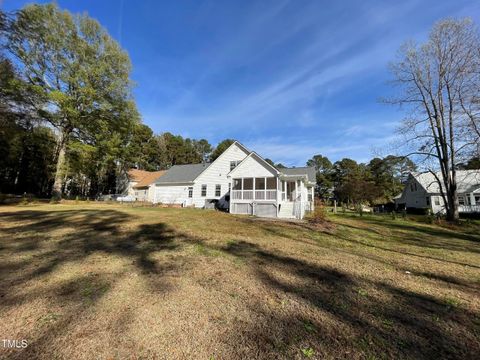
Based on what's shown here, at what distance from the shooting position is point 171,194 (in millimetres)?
28734

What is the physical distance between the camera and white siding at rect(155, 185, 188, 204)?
90.5 feet

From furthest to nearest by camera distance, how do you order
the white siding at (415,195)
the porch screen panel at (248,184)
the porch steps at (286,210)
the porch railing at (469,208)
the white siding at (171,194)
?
the white siding at (415,195)
the porch railing at (469,208)
the white siding at (171,194)
the porch screen panel at (248,184)
the porch steps at (286,210)

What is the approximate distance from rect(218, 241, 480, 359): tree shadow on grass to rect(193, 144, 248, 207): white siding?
68.2 feet

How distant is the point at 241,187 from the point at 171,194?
1157 centimetres

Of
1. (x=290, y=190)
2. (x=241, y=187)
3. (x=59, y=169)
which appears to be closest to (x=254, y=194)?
(x=241, y=187)

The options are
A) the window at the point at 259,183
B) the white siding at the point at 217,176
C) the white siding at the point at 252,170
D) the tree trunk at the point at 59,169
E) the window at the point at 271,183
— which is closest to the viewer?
the white siding at the point at 252,170

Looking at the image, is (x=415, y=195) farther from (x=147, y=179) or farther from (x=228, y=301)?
(x=228, y=301)

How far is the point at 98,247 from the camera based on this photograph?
21.7 ft

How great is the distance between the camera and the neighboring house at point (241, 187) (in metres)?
18.8

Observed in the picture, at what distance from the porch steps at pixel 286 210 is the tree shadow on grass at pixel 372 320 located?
1338 cm

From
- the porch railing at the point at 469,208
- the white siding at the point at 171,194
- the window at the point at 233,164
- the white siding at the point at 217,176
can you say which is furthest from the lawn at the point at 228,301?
the porch railing at the point at 469,208

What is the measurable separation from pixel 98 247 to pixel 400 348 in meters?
6.95

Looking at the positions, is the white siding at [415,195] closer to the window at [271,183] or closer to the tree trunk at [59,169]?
the window at [271,183]

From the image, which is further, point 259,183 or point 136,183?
point 136,183
